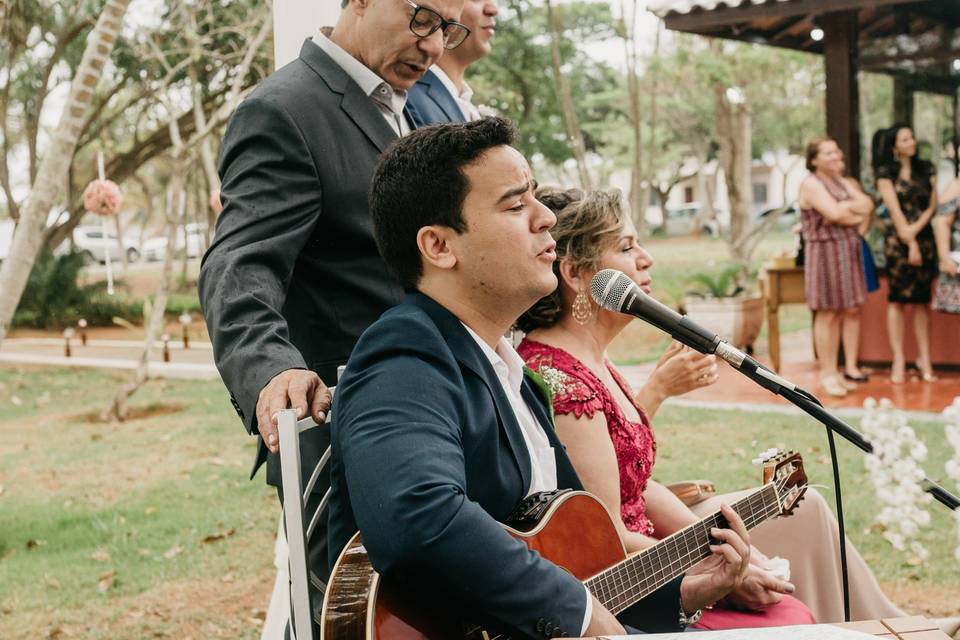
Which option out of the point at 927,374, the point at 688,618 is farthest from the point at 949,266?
the point at 688,618

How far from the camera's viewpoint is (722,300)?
11672 millimetres

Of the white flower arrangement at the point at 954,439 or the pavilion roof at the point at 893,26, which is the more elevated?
the pavilion roof at the point at 893,26

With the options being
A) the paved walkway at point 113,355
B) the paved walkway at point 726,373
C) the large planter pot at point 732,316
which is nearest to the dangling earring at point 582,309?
the paved walkway at point 726,373

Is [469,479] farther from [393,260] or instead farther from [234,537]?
[234,537]

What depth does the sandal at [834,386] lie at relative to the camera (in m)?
8.95

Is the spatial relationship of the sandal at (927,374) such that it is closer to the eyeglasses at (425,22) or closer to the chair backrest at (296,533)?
the eyeglasses at (425,22)

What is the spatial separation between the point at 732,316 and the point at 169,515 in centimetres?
688

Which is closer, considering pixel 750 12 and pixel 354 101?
pixel 354 101

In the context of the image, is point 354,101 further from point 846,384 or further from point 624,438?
point 846,384

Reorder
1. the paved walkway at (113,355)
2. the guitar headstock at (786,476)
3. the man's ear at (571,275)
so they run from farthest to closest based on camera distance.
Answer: the paved walkway at (113,355) < the man's ear at (571,275) < the guitar headstock at (786,476)

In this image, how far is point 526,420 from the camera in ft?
7.21

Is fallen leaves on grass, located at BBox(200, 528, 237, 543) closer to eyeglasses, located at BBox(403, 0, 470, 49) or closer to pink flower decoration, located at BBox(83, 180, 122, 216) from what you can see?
pink flower decoration, located at BBox(83, 180, 122, 216)

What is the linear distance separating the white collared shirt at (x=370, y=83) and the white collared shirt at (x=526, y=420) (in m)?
0.72

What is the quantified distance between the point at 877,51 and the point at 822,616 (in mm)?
8908
